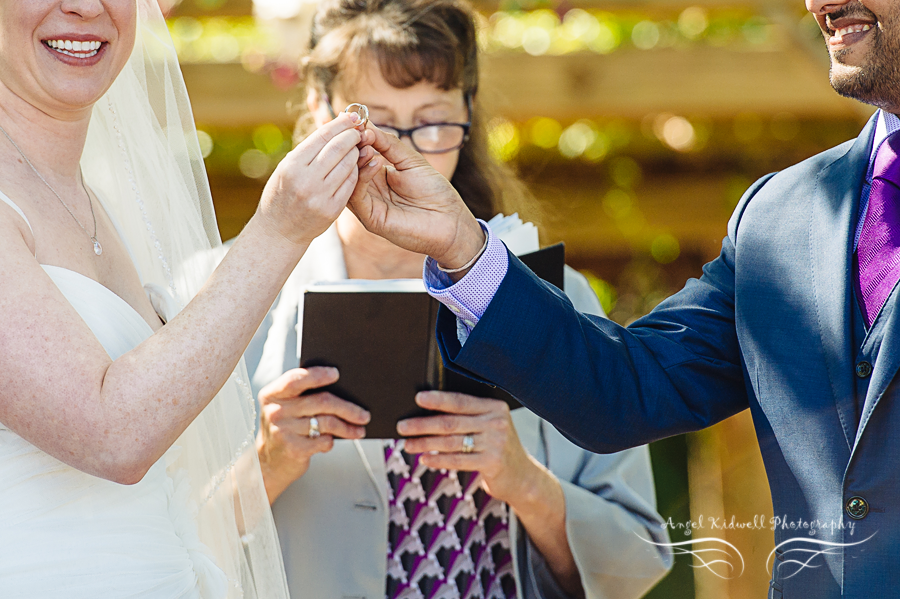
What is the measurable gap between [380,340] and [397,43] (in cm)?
78

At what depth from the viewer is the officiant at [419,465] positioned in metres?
2.00

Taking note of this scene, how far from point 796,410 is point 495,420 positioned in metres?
0.69

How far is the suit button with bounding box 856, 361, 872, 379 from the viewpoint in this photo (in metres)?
1.46

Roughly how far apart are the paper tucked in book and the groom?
25 cm

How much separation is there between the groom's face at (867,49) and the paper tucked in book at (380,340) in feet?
2.16

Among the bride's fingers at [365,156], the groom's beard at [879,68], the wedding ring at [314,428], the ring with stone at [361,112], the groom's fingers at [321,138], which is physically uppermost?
the groom's beard at [879,68]

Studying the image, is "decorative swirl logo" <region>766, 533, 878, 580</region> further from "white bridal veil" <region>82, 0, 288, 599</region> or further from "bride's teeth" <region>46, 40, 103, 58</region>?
"bride's teeth" <region>46, 40, 103, 58</region>

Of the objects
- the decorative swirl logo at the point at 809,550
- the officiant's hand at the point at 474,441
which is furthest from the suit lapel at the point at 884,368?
the officiant's hand at the point at 474,441

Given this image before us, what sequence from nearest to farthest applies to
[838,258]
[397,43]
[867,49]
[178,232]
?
[838,258] → [867,49] → [178,232] → [397,43]

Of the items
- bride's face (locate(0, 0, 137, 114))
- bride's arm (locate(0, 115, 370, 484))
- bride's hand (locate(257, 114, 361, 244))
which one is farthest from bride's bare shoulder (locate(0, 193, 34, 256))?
bride's hand (locate(257, 114, 361, 244))

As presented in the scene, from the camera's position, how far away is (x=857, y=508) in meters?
1.41

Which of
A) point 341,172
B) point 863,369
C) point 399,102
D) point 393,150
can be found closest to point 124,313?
point 341,172

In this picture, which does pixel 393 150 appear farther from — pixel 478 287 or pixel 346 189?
pixel 478 287

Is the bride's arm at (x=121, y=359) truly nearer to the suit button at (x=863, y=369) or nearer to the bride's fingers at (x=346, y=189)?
the bride's fingers at (x=346, y=189)
